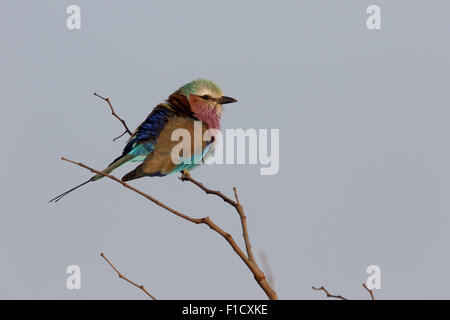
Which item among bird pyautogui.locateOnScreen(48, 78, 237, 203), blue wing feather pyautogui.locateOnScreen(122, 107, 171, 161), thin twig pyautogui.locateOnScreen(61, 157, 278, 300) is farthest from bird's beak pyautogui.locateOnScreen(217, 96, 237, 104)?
thin twig pyautogui.locateOnScreen(61, 157, 278, 300)

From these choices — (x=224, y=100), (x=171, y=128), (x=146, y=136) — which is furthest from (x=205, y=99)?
(x=146, y=136)

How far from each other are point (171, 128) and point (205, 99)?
1.69ft

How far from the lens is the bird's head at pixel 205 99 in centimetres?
473

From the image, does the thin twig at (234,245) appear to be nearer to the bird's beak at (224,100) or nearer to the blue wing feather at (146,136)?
the blue wing feather at (146,136)

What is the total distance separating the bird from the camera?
411 cm

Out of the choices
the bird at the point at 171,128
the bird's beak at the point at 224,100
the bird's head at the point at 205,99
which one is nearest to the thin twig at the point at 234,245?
the bird at the point at 171,128

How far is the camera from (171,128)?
14.5 ft

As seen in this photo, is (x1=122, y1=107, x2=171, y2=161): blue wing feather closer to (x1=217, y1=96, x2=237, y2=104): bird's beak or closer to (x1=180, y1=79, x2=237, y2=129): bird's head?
(x1=180, y1=79, x2=237, y2=129): bird's head

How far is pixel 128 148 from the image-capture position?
4332 millimetres

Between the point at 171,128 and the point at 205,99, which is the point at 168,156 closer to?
the point at 171,128

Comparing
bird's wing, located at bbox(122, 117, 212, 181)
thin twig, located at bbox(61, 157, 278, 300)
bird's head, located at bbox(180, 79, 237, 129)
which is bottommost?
thin twig, located at bbox(61, 157, 278, 300)
